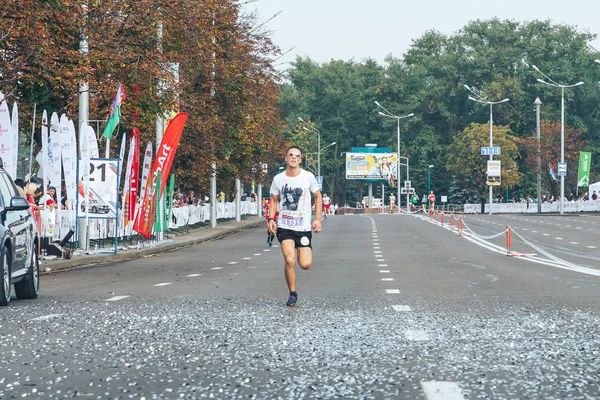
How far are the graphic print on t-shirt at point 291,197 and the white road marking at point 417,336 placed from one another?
3.25 metres

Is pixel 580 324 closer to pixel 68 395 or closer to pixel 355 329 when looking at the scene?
pixel 355 329

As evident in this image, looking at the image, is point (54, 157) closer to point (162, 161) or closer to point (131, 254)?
point (131, 254)

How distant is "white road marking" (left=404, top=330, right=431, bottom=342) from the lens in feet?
29.3

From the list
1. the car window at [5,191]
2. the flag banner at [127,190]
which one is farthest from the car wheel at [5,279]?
the flag banner at [127,190]

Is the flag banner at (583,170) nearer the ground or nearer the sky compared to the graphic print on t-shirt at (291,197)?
nearer the sky

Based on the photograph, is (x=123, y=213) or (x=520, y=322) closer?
(x=520, y=322)

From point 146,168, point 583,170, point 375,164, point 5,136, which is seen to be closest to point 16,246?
point 5,136

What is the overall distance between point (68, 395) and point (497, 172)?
290ft

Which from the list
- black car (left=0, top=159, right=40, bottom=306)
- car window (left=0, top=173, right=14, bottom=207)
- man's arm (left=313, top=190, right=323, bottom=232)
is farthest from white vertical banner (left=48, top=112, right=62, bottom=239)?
man's arm (left=313, top=190, right=323, bottom=232)

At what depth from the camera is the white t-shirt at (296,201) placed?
12438 mm

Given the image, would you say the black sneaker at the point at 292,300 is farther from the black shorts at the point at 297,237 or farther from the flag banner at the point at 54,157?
the flag banner at the point at 54,157

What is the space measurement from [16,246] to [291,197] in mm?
3389

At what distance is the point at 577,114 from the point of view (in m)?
110

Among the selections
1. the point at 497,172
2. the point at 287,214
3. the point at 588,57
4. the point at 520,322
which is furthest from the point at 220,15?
the point at 588,57
